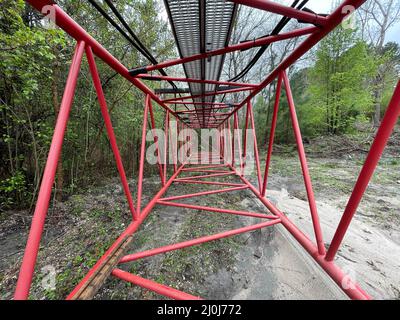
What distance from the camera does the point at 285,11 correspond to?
2.95ft

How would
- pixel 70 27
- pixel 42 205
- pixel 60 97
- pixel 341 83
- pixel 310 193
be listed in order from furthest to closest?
→ pixel 341 83
pixel 60 97
pixel 310 193
pixel 70 27
pixel 42 205

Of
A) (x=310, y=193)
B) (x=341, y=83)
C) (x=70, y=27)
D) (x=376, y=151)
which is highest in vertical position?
(x=341, y=83)

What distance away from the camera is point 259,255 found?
154 cm

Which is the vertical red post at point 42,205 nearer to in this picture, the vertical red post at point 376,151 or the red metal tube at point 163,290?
the red metal tube at point 163,290

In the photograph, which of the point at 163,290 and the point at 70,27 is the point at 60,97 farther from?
the point at 163,290

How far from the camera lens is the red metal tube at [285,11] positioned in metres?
0.87

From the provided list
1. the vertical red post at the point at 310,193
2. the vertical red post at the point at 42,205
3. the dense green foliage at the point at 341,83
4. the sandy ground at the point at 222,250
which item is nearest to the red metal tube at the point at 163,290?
the sandy ground at the point at 222,250

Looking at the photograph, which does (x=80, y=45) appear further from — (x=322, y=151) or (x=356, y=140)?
(x=356, y=140)

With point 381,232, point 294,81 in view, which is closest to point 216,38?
point 381,232

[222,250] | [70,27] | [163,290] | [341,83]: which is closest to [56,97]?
[70,27]

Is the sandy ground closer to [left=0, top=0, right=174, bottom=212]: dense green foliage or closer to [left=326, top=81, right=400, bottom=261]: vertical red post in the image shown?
[left=326, top=81, right=400, bottom=261]: vertical red post

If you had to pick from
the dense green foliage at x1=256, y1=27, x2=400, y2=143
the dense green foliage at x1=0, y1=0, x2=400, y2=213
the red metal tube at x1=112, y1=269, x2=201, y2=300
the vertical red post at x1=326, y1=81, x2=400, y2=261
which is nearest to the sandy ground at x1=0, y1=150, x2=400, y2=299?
the red metal tube at x1=112, y1=269, x2=201, y2=300

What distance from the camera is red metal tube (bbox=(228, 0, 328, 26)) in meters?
0.87

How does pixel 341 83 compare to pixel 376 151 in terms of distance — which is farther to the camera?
pixel 341 83
